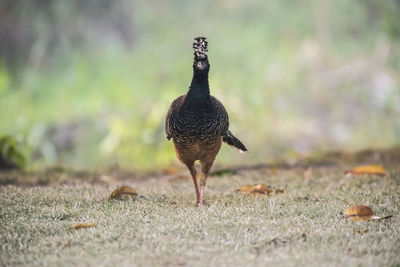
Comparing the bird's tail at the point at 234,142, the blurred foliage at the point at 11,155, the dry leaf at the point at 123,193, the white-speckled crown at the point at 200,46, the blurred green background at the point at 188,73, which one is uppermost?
the blurred green background at the point at 188,73

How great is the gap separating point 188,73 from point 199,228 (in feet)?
25.6

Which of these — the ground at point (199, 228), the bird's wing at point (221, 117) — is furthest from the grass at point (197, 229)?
the bird's wing at point (221, 117)

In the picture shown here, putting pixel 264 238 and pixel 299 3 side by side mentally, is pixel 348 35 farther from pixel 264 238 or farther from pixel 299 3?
pixel 264 238

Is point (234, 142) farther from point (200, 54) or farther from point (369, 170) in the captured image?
point (369, 170)

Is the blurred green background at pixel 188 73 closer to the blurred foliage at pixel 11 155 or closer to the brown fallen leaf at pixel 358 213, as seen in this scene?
the blurred foliage at pixel 11 155

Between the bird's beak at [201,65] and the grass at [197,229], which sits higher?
the bird's beak at [201,65]

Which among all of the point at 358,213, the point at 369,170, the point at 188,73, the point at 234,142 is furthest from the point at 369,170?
the point at 188,73

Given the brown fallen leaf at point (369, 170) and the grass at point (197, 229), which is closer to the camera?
the grass at point (197, 229)

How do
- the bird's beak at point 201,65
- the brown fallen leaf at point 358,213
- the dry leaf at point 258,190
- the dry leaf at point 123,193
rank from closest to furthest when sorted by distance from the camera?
the brown fallen leaf at point 358,213, the bird's beak at point 201,65, the dry leaf at point 123,193, the dry leaf at point 258,190

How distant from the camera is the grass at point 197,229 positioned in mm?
3080

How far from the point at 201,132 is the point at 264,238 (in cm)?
150

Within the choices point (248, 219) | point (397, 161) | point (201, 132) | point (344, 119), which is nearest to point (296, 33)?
point (344, 119)

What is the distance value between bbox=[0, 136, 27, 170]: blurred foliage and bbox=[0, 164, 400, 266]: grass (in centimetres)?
206

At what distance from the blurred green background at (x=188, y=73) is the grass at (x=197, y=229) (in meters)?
4.96
